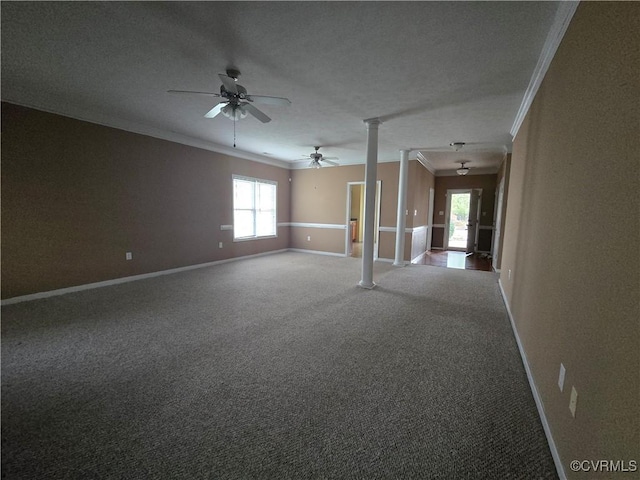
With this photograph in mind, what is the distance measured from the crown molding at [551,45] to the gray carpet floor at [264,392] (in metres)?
2.50

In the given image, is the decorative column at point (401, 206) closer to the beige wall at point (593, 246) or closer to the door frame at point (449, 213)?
the door frame at point (449, 213)

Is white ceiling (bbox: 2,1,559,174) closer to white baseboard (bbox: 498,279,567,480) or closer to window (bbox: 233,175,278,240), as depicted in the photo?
window (bbox: 233,175,278,240)

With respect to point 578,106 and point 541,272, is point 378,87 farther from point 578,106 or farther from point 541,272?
point 541,272

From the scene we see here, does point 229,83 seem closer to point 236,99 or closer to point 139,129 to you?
point 236,99

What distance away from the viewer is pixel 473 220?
8406 mm

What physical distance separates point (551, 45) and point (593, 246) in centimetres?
186

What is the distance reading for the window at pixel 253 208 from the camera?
654 cm

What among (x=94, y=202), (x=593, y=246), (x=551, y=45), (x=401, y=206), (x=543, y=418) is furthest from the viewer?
(x=401, y=206)

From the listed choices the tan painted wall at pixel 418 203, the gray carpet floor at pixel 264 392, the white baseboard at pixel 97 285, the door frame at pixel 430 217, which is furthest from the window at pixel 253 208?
the door frame at pixel 430 217

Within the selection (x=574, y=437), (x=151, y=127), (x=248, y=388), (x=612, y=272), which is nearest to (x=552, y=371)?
(x=574, y=437)

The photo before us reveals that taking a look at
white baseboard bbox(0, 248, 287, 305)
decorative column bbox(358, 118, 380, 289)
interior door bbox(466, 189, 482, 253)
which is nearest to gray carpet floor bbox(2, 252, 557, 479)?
white baseboard bbox(0, 248, 287, 305)

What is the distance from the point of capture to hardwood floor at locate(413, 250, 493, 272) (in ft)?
20.7

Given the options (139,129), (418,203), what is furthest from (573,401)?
(418,203)

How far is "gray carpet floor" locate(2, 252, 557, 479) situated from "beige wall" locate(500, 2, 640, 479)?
17.7 inches
